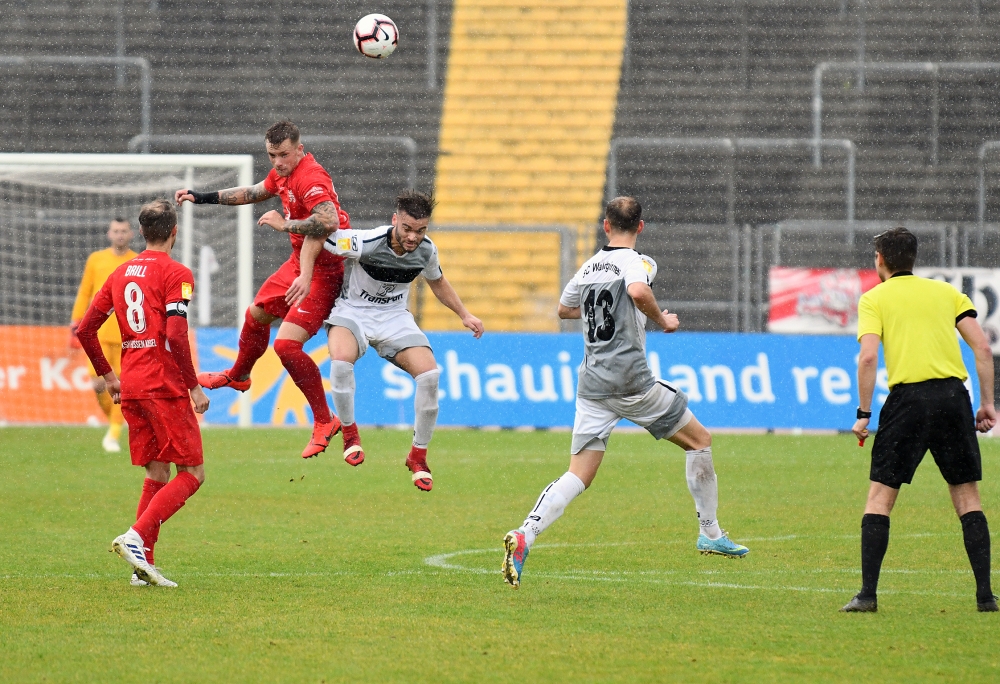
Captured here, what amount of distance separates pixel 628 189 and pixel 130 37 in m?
10.4

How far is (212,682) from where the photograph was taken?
577 cm

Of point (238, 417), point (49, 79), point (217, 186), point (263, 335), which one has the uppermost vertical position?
point (49, 79)

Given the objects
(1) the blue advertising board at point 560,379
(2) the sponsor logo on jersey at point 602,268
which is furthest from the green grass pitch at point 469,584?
(1) the blue advertising board at point 560,379

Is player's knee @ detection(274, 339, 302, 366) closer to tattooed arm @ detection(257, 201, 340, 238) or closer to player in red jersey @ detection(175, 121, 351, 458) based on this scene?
player in red jersey @ detection(175, 121, 351, 458)

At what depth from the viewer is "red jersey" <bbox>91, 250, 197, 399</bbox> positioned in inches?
317

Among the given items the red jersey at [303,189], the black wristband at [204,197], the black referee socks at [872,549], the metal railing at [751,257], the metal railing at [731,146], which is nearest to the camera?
the black referee socks at [872,549]

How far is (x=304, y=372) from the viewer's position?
32.7 feet

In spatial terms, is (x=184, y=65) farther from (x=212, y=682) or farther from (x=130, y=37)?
(x=212, y=682)

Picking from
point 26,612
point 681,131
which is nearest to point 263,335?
point 26,612

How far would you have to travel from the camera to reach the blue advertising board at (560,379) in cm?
1919

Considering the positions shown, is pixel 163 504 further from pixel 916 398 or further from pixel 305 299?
pixel 916 398

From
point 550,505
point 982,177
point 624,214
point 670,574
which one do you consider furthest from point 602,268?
point 982,177

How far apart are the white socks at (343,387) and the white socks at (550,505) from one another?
2223mm

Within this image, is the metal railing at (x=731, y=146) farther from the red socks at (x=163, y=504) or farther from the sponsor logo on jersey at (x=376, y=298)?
the red socks at (x=163, y=504)
